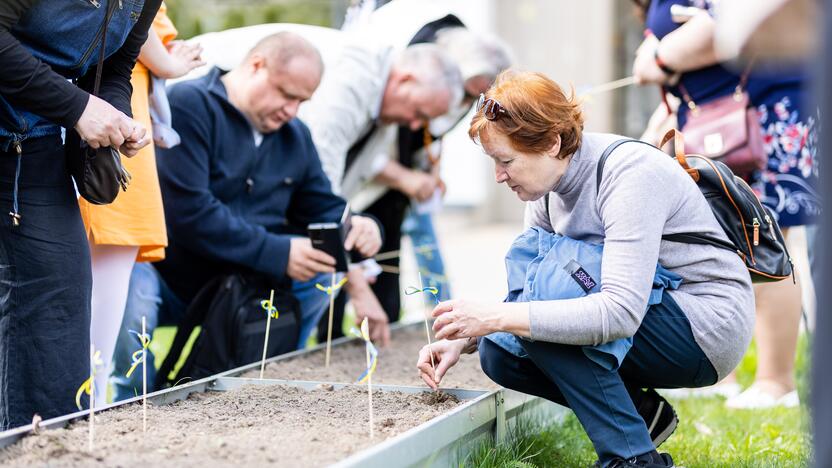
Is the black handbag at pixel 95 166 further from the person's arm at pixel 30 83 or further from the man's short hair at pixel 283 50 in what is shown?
the man's short hair at pixel 283 50

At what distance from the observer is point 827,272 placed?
1.29 m

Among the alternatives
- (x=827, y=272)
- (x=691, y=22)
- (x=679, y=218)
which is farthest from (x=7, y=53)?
(x=691, y=22)

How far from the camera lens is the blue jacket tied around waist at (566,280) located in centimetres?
253

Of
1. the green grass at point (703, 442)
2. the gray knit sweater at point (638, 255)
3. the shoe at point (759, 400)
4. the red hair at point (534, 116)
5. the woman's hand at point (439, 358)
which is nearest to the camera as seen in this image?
the gray knit sweater at point (638, 255)

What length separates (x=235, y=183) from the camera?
12.5ft

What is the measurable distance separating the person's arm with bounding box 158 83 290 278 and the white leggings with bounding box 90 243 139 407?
51cm

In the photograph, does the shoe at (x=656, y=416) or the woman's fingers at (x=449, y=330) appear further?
the shoe at (x=656, y=416)

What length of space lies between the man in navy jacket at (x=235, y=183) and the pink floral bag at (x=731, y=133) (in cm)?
127

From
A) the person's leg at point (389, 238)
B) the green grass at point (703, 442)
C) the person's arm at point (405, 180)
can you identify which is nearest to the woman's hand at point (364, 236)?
the person's arm at point (405, 180)

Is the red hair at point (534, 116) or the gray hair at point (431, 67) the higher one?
the gray hair at point (431, 67)

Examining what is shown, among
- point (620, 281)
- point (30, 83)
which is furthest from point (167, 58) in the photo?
point (620, 281)

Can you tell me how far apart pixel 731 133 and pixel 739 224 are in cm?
112

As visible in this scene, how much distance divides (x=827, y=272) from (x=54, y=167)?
197 centimetres

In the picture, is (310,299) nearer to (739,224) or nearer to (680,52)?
(680,52)
